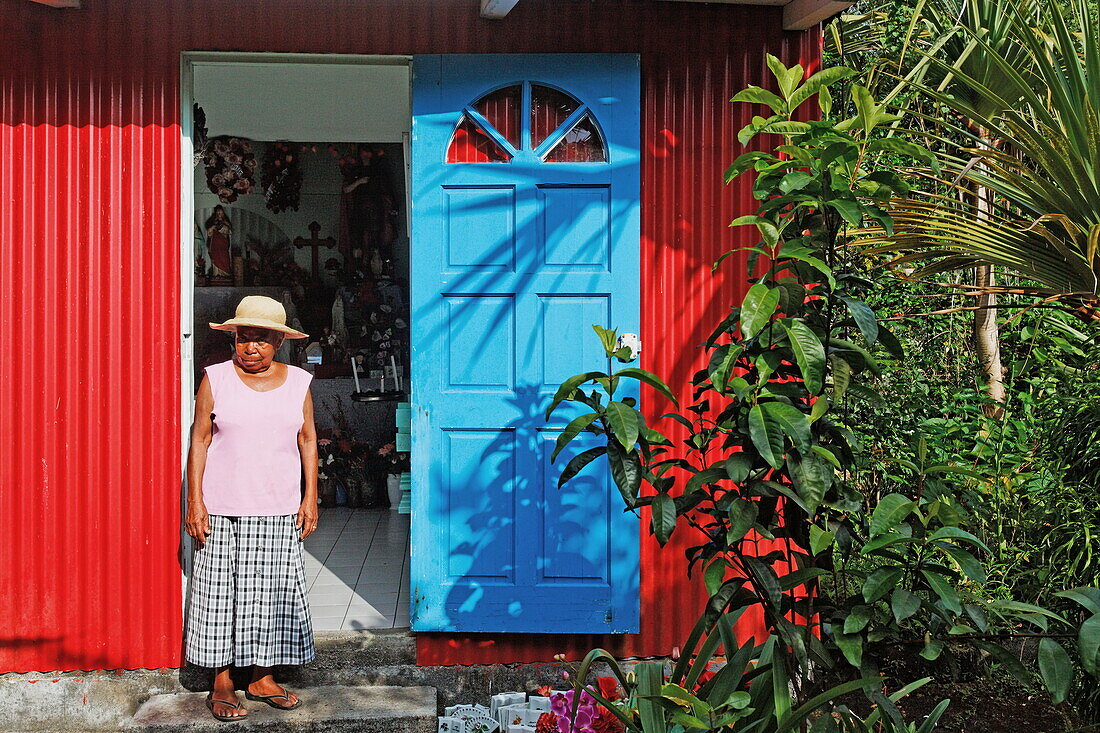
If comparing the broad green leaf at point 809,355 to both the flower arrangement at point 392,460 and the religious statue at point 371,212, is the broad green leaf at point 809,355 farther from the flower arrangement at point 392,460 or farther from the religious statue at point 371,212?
the religious statue at point 371,212

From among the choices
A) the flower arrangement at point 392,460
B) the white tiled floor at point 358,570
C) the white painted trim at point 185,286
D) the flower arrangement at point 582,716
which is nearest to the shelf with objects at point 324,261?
the flower arrangement at point 392,460

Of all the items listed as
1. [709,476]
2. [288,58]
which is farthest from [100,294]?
[709,476]

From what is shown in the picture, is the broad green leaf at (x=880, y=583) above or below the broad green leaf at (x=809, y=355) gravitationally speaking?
below

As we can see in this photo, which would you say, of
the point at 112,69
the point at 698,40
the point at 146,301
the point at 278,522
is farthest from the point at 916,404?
the point at 112,69

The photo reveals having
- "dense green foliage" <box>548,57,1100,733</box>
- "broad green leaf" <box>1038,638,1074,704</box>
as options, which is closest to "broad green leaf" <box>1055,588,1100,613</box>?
"dense green foliage" <box>548,57,1100,733</box>

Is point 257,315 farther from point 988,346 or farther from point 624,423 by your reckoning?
point 988,346

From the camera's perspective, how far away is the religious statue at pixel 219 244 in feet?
25.9

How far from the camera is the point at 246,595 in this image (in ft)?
13.2

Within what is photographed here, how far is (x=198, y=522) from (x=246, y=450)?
0.34 meters

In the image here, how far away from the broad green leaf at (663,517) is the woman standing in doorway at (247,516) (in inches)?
69.0

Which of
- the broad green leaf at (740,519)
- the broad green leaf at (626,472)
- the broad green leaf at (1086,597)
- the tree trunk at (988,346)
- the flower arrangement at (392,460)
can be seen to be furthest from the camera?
the flower arrangement at (392,460)

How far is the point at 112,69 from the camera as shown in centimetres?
421

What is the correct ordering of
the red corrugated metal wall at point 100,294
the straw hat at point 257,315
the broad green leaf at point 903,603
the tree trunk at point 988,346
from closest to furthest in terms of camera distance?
the broad green leaf at point 903,603
the straw hat at point 257,315
the red corrugated metal wall at point 100,294
the tree trunk at point 988,346

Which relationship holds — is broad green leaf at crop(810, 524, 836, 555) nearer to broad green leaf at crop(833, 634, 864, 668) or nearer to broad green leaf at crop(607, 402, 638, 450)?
broad green leaf at crop(833, 634, 864, 668)
